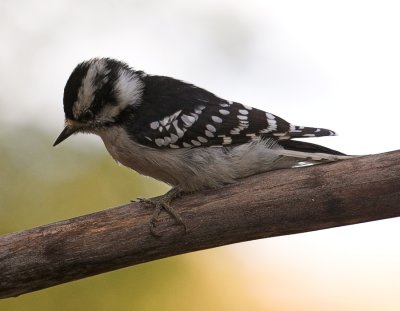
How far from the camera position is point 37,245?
3623mm

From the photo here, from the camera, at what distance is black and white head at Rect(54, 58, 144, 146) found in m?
4.01

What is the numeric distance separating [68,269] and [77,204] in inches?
62.0

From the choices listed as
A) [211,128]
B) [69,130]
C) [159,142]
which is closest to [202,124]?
[211,128]

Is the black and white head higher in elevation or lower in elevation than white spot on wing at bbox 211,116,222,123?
higher

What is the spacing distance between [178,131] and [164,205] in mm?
386

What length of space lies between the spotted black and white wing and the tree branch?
0.26 metres

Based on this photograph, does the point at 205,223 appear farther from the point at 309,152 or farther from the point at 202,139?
the point at 309,152

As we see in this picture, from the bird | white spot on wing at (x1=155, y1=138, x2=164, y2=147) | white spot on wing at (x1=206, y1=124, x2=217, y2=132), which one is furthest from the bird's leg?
white spot on wing at (x1=206, y1=124, x2=217, y2=132)

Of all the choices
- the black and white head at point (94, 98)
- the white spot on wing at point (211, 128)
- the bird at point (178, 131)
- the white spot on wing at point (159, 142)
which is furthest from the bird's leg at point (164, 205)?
the black and white head at point (94, 98)

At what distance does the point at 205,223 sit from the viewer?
3.62 meters

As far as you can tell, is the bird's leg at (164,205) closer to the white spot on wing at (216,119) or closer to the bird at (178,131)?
the bird at (178,131)

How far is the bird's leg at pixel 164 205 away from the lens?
3632 mm

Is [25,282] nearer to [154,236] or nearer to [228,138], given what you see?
[154,236]

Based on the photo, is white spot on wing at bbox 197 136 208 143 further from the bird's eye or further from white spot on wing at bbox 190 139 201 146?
the bird's eye
